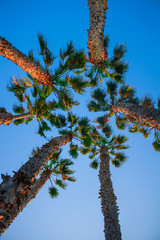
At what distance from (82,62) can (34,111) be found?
116 inches

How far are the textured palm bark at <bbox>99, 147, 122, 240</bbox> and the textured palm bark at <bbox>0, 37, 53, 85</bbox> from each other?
5.28 meters

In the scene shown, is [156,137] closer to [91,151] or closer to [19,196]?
[91,151]

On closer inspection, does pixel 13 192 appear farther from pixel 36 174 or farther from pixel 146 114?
pixel 146 114

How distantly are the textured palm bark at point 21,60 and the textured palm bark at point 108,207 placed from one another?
528cm

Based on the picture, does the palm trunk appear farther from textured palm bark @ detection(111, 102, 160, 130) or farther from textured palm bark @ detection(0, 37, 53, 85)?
textured palm bark @ detection(111, 102, 160, 130)

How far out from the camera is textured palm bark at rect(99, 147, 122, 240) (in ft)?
18.9

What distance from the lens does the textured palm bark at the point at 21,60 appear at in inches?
184

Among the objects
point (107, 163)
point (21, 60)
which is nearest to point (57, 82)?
point (21, 60)

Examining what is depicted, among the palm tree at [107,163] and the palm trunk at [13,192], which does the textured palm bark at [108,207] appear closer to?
the palm tree at [107,163]

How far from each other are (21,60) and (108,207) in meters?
6.49

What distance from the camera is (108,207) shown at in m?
6.34

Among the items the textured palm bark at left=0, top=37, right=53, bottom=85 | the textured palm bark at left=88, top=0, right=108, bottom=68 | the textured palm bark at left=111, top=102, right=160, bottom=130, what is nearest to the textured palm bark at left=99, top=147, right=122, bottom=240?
the textured palm bark at left=111, top=102, right=160, bottom=130

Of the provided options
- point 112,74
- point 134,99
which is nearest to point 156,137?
point 134,99

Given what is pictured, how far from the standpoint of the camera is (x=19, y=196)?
11.4ft
